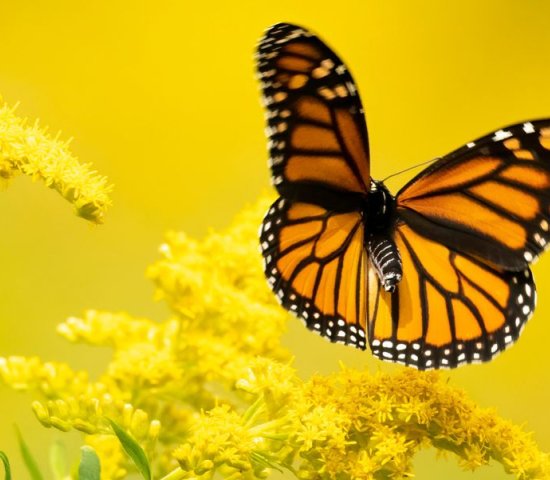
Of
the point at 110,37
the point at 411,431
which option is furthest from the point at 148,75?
the point at 411,431

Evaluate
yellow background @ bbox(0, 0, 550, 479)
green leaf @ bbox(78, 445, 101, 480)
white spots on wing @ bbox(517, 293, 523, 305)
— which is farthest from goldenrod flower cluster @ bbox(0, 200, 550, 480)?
yellow background @ bbox(0, 0, 550, 479)

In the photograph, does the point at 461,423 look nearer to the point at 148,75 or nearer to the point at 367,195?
the point at 367,195

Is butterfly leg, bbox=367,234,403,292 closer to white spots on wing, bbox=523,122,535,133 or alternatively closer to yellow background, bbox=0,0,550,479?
white spots on wing, bbox=523,122,535,133

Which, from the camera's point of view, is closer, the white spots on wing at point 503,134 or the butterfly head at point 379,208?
the white spots on wing at point 503,134

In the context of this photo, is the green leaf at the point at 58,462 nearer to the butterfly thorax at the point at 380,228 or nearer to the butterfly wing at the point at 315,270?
the butterfly wing at the point at 315,270

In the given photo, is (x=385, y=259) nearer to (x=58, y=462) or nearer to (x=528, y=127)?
(x=528, y=127)

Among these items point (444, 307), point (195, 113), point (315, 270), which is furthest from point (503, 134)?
point (195, 113)

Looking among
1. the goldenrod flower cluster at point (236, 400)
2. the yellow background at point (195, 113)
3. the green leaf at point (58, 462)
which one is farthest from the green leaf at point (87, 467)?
the yellow background at point (195, 113)
